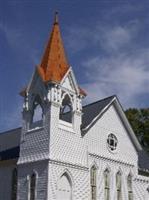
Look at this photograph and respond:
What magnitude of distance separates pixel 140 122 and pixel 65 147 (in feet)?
110

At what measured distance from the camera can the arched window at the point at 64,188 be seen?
3266cm

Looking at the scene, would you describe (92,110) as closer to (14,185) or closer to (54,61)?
(54,61)

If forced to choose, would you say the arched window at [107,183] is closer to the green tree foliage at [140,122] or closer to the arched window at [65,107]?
the arched window at [65,107]

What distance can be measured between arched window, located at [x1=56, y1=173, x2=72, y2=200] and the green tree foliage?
105ft

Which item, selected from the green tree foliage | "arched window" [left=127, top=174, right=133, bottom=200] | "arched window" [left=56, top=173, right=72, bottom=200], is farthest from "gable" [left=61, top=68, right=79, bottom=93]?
the green tree foliage

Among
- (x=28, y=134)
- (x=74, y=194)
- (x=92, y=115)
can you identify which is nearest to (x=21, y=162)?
(x=28, y=134)

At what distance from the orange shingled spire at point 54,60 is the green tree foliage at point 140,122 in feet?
98.6

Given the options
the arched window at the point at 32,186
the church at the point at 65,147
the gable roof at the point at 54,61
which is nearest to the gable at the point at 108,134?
the church at the point at 65,147

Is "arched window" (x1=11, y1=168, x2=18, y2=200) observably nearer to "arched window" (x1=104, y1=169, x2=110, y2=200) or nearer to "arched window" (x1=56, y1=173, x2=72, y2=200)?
"arched window" (x1=56, y1=173, x2=72, y2=200)

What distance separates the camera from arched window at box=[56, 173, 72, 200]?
107ft

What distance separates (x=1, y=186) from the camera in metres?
37.8

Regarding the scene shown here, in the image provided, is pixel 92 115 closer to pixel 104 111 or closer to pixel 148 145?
pixel 104 111

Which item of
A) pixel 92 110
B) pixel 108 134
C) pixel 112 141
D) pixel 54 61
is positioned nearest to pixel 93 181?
pixel 112 141

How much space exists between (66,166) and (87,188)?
2.77 metres
